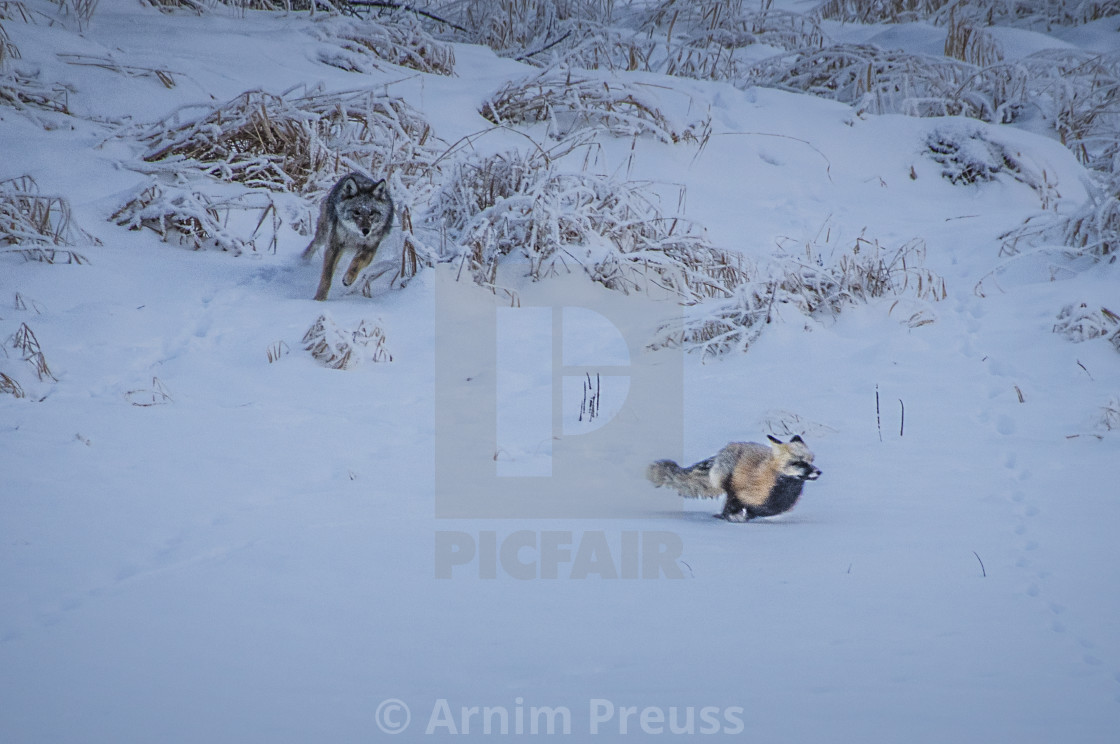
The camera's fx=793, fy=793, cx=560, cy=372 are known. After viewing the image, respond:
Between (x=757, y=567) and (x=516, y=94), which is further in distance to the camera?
(x=516, y=94)

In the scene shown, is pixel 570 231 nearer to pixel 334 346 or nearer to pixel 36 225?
pixel 334 346

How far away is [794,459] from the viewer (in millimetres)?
2602

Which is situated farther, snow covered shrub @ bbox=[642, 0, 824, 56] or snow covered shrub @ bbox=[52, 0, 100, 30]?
snow covered shrub @ bbox=[642, 0, 824, 56]

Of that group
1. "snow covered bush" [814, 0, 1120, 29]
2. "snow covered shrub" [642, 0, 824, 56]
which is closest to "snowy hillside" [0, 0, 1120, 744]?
"snow covered shrub" [642, 0, 824, 56]

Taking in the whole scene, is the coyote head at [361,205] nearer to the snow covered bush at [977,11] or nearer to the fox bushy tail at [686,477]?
the fox bushy tail at [686,477]

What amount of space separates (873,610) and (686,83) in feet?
24.8

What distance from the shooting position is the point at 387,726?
153cm

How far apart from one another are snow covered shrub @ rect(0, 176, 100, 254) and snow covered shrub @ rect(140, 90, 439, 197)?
1021 mm

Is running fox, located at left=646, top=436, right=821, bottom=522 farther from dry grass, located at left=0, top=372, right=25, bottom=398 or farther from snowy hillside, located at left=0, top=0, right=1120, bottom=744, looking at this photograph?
dry grass, located at left=0, top=372, right=25, bottom=398

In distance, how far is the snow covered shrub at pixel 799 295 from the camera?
4.66 m

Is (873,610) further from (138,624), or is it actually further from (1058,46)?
(1058,46)

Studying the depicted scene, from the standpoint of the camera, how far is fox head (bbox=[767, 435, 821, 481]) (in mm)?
2572

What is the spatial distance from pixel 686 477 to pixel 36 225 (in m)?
4.56

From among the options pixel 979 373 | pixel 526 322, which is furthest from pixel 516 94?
pixel 979 373
